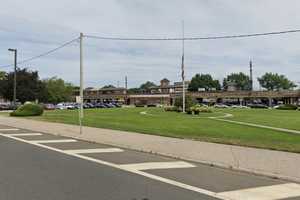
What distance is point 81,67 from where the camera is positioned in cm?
2536

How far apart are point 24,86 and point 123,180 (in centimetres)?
8082

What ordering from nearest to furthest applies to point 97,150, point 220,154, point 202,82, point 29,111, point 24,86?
point 220,154 → point 97,150 → point 29,111 → point 24,86 → point 202,82

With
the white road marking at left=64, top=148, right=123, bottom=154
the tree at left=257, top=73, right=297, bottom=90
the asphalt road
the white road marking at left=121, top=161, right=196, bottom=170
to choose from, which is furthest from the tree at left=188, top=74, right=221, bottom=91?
the white road marking at left=121, top=161, right=196, bottom=170

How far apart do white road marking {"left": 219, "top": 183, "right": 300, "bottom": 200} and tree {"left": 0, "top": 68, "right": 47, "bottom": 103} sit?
81636mm

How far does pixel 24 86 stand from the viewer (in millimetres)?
88188

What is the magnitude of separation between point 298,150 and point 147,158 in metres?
4.55

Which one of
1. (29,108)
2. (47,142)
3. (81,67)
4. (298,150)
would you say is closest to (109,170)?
(298,150)

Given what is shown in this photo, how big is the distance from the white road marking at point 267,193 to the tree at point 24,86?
268 feet

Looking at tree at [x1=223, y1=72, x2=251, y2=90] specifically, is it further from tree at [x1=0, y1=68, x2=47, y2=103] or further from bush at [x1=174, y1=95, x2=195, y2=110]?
bush at [x1=174, y1=95, x2=195, y2=110]

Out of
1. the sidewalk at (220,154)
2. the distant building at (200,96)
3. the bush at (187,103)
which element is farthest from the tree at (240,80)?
the sidewalk at (220,154)

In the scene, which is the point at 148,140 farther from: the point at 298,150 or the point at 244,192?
the point at 244,192

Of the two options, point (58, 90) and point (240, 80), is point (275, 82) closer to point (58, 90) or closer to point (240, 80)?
point (240, 80)

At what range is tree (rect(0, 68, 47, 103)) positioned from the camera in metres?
87.7

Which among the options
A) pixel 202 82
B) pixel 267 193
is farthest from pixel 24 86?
pixel 202 82
